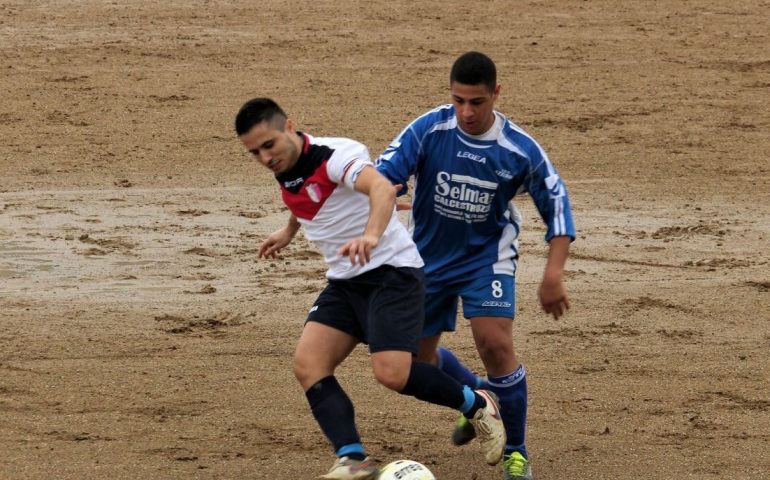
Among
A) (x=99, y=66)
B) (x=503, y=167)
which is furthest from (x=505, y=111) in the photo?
(x=503, y=167)

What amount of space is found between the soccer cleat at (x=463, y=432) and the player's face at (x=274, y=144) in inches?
62.0

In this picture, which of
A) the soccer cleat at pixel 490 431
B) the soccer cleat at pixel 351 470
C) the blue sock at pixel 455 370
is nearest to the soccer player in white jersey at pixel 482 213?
the soccer cleat at pixel 490 431

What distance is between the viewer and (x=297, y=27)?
1498 cm

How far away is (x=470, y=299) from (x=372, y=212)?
90cm

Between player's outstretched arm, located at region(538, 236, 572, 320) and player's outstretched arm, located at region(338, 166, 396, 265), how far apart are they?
0.84 m

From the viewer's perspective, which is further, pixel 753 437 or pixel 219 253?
pixel 219 253

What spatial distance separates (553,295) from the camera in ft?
19.1

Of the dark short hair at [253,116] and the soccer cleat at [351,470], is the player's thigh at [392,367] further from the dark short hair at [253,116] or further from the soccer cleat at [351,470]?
the dark short hair at [253,116]

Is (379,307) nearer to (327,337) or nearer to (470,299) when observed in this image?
(327,337)

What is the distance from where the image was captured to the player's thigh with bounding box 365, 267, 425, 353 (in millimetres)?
5582

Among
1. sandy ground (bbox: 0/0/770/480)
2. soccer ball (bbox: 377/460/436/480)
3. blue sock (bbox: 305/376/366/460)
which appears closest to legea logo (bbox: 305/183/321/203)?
blue sock (bbox: 305/376/366/460)

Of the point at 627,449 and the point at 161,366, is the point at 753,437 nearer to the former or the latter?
the point at 627,449

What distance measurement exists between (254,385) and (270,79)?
22.6 ft

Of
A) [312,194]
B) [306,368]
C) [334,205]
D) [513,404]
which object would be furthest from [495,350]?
[312,194]
